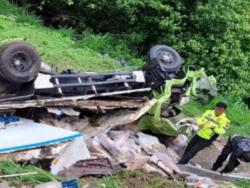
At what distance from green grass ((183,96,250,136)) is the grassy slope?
1844 mm

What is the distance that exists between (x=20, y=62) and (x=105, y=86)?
1.34 metres

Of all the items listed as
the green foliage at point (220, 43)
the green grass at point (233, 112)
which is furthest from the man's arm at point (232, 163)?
the green foliage at point (220, 43)

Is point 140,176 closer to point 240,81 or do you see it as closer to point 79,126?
point 79,126

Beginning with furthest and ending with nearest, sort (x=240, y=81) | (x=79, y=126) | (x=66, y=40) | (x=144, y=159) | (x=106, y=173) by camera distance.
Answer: (x=240, y=81)
(x=66, y=40)
(x=79, y=126)
(x=144, y=159)
(x=106, y=173)

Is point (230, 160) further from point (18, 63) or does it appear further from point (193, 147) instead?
point (18, 63)

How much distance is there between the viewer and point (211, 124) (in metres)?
9.26

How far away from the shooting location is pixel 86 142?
843cm

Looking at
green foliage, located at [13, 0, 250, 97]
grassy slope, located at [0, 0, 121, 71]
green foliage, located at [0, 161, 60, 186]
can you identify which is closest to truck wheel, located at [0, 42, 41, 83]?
green foliage, located at [0, 161, 60, 186]

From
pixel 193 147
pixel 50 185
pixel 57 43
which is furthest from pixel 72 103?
pixel 57 43

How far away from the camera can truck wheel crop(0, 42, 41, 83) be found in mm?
7785

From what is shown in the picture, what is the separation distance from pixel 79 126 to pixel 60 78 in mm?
859

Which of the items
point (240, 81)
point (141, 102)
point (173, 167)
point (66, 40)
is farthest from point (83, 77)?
point (240, 81)

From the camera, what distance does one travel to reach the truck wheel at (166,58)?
968cm

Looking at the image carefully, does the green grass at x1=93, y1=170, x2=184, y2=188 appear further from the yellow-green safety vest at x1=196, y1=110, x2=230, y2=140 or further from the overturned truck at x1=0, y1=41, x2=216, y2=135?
the yellow-green safety vest at x1=196, y1=110, x2=230, y2=140
